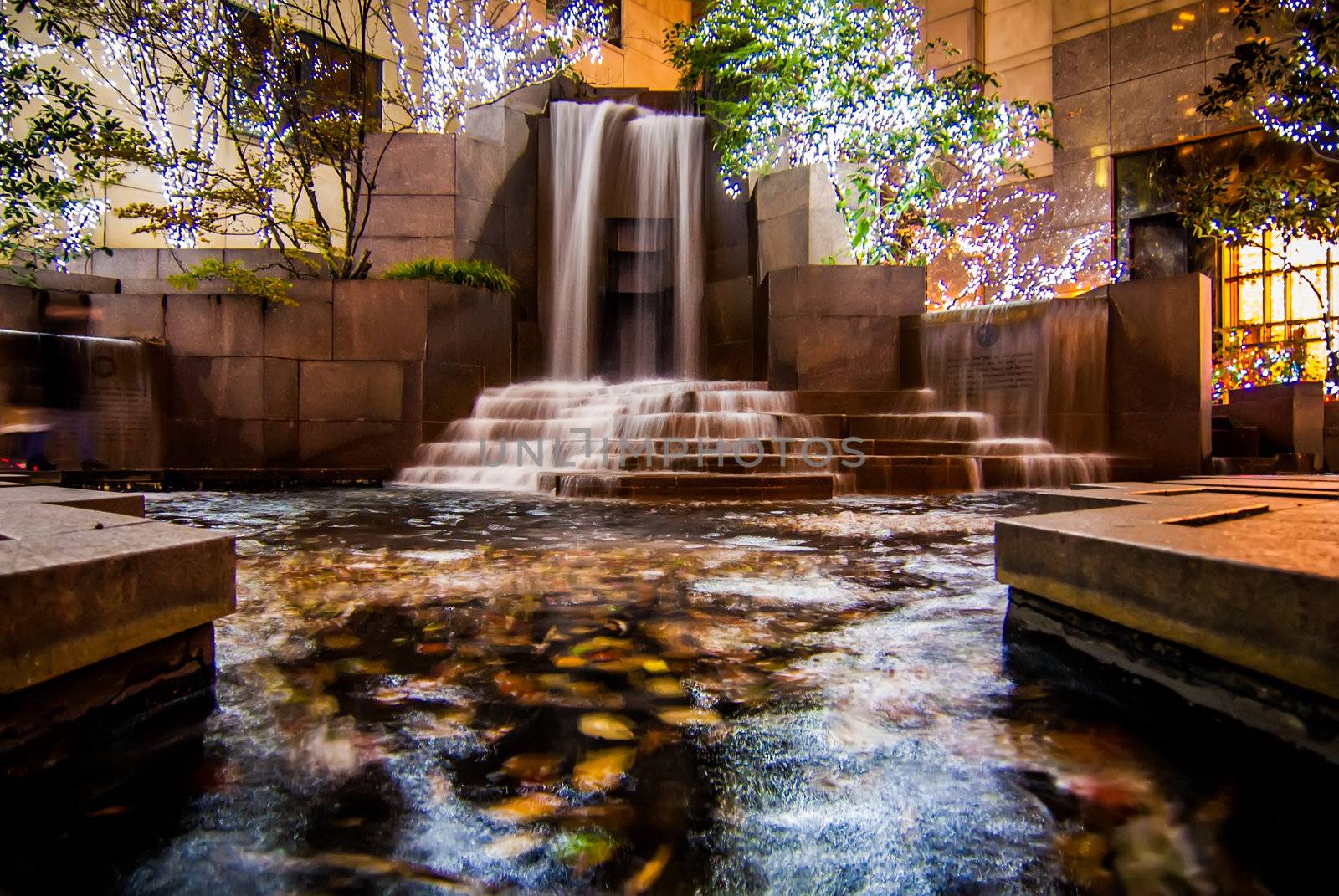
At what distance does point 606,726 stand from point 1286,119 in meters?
12.0

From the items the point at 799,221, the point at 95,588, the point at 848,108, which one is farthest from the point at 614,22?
the point at 95,588

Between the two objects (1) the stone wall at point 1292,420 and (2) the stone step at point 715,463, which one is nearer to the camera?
(2) the stone step at point 715,463

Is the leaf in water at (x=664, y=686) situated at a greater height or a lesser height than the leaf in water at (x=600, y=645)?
lesser

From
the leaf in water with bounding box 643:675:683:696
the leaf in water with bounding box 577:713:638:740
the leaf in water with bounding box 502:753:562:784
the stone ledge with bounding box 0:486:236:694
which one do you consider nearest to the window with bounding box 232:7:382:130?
the stone ledge with bounding box 0:486:236:694

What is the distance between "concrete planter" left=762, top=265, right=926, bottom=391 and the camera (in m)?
11.1

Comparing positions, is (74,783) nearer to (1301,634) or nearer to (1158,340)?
(1301,634)

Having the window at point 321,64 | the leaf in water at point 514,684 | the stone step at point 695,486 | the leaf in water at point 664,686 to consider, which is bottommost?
the leaf in water at point 664,686

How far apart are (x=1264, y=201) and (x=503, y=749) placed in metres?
11.0

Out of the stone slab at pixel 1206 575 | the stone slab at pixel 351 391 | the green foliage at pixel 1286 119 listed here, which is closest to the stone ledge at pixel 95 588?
the stone slab at pixel 1206 575

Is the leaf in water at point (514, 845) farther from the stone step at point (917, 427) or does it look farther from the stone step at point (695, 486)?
the stone step at point (917, 427)

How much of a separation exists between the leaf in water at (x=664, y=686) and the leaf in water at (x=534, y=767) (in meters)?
0.39

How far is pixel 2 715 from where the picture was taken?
128cm

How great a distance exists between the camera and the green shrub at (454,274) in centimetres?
1097

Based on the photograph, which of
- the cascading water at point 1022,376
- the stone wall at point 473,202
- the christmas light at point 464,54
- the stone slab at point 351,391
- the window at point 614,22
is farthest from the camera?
the window at point 614,22
